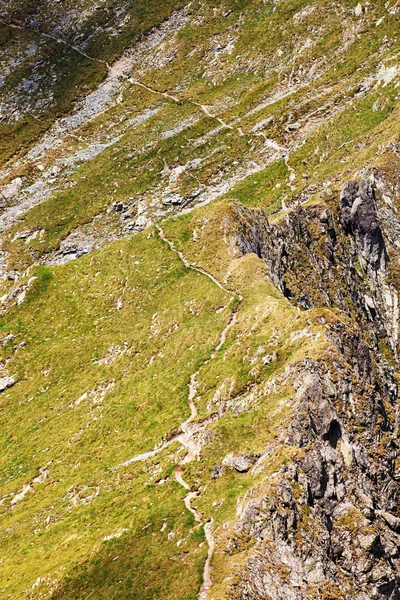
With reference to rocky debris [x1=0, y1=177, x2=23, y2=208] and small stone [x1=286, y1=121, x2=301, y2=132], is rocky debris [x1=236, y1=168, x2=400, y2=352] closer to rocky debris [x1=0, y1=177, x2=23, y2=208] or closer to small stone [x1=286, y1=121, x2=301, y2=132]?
small stone [x1=286, y1=121, x2=301, y2=132]

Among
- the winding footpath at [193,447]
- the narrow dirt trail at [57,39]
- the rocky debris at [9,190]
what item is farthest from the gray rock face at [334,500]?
the narrow dirt trail at [57,39]

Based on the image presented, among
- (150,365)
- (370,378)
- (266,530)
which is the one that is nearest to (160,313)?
(150,365)

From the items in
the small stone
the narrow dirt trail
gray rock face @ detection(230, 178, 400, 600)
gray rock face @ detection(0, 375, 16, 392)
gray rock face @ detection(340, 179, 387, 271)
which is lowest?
gray rock face @ detection(340, 179, 387, 271)

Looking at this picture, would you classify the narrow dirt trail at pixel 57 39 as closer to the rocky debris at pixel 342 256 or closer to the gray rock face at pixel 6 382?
the rocky debris at pixel 342 256

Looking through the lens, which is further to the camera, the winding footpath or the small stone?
the small stone

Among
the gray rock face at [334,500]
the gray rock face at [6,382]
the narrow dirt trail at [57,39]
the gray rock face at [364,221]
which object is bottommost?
the gray rock face at [364,221]

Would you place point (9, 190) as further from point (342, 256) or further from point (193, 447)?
point (193, 447)

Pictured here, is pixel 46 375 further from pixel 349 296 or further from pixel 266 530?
pixel 349 296

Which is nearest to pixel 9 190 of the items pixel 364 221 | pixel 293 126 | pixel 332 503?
pixel 293 126

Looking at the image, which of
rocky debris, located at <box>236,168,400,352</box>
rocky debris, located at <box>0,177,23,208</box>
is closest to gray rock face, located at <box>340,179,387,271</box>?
rocky debris, located at <box>236,168,400,352</box>

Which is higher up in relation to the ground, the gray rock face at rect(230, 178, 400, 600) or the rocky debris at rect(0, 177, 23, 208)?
the rocky debris at rect(0, 177, 23, 208)

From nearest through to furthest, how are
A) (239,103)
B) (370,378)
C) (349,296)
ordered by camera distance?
(370,378)
(349,296)
(239,103)
